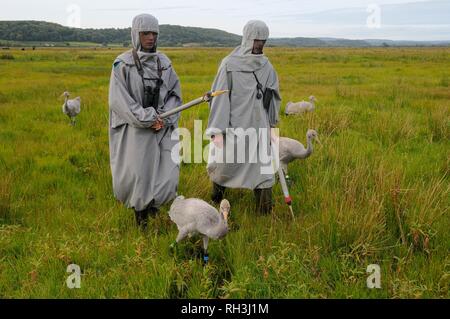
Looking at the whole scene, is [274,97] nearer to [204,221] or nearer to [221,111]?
[221,111]

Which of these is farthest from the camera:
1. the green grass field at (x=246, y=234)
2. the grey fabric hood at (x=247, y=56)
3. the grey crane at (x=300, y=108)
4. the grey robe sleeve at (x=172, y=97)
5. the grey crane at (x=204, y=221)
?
the grey crane at (x=300, y=108)

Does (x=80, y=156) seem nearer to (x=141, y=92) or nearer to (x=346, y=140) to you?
(x=141, y=92)

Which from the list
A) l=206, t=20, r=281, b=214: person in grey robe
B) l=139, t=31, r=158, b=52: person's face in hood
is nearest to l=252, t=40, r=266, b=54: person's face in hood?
l=206, t=20, r=281, b=214: person in grey robe

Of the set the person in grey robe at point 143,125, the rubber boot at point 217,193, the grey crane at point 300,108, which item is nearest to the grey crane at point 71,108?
the grey crane at point 300,108

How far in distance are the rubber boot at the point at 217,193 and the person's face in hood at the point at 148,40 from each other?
1.95 meters

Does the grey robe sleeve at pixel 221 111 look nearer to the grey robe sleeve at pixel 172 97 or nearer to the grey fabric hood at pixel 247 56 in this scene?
the grey fabric hood at pixel 247 56

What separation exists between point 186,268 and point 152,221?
1122 millimetres

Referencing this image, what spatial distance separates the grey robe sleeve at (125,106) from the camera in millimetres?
4551

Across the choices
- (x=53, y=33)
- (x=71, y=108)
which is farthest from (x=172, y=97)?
(x=53, y=33)

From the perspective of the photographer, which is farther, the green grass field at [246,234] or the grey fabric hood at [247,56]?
the grey fabric hood at [247,56]

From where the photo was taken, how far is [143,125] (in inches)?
180

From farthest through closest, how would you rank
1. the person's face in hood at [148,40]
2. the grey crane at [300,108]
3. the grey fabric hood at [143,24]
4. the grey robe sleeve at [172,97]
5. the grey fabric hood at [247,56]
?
the grey crane at [300,108]
the grey robe sleeve at [172,97]
the grey fabric hood at [247,56]
the person's face in hood at [148,40]
the grey fabric hood at [143,24]

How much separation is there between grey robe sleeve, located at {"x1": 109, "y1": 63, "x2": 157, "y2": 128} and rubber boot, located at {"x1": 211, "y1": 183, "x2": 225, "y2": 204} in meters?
1.43

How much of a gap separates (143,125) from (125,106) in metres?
0.28
